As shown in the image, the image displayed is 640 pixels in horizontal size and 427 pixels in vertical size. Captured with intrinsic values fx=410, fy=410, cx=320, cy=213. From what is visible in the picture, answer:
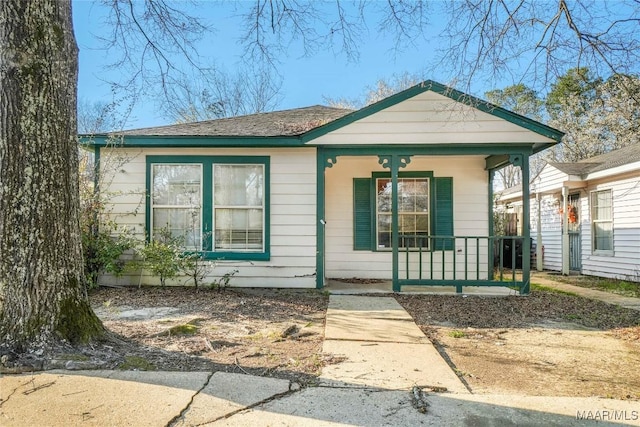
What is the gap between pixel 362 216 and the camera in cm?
869

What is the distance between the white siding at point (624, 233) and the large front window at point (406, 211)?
4703 mm

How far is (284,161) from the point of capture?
7.35 metres

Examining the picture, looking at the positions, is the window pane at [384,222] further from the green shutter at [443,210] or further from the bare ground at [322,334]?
the bare ground at [322,334]

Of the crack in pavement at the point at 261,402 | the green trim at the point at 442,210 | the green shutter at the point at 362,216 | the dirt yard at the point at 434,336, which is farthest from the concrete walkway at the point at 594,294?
the crack in pavement at the point at 261,402

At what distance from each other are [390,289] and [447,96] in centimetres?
341

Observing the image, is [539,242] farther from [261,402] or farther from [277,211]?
[261,402]

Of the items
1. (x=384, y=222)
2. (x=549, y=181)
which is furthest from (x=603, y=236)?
(x=384, y=222)

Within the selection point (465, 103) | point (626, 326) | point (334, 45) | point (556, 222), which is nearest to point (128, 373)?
point (334, 45)

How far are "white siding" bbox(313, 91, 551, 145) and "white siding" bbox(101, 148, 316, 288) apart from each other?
0.77m

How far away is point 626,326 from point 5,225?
6503 millimetres

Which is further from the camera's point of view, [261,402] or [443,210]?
[443,210]

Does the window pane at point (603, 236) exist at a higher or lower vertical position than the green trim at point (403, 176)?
lower

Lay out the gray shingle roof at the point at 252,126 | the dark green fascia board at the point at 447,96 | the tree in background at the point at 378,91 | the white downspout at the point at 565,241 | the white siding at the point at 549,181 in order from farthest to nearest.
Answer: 1. the tree in background at the point at 378,91
2. the white downspout at the point at 565,241
3. the white siding at the point at 549,181
4. the gray shingle roof at the point at 252,126
5. the dark green fascia board at the point at 447,96

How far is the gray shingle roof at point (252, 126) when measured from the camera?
7180 mm
